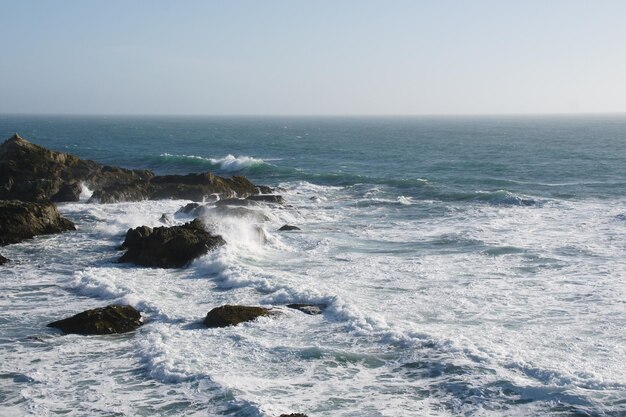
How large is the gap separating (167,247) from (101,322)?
24.0 ft

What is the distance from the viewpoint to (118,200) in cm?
3669

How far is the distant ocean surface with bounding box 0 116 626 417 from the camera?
1214 cm

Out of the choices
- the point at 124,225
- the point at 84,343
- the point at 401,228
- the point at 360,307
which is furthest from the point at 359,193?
the point at 84,343

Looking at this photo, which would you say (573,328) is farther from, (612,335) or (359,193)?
(359,193)

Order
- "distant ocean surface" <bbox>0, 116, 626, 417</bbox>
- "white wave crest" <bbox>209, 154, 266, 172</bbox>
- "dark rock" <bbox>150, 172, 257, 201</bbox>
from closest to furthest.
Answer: "distant ocean surface" <bbox>0, 116, 626, 417</bbox>, "dark rock" <bbox>150, 172, 257, 201</bbox>, "white wave crest" <bbox>209, 154, 266, 172</bbox>

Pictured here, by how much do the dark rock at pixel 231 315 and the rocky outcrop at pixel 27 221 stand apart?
1344cm

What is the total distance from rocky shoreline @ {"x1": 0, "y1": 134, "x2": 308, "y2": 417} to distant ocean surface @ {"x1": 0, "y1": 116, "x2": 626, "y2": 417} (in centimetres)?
51

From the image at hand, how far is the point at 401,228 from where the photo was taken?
30.5 metres

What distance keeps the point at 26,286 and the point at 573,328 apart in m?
15.5

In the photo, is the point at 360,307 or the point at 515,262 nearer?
the point at 360,307

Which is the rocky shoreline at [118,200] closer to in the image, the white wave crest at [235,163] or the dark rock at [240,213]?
the dark rock at [240,213]

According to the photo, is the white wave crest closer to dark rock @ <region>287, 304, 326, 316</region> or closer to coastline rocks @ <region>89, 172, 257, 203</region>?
coastline rocks @ <region>89, 172, 257, 203</region>

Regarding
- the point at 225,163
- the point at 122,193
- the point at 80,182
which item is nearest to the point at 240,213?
the point at 122,193

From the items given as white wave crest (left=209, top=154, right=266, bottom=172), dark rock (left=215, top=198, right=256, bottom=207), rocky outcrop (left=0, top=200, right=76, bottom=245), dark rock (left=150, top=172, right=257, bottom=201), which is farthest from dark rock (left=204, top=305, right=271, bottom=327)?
white wave crest (left=209, top=154, right=266, bottom=172)
